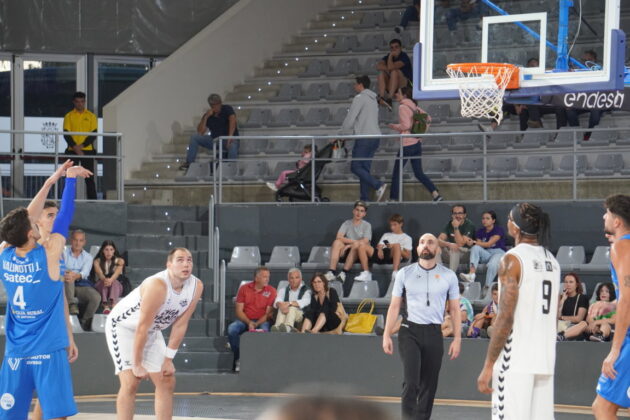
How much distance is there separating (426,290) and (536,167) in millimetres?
6864

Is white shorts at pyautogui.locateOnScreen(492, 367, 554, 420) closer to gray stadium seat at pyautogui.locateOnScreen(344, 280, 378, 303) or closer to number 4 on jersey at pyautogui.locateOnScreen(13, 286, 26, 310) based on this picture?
number 4 on jersey at pyautogui.locateOnScreen(13, 286, 26, 310)

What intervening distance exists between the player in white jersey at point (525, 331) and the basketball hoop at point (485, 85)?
329cm

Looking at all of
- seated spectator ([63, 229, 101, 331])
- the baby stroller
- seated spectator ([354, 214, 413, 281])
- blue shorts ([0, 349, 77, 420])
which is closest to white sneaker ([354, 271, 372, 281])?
seated spectator ([354, 214, 413, 281])

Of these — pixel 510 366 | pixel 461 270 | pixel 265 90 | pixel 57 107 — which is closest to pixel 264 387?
pixel 461 270

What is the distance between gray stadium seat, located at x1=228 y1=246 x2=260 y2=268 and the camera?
1361 cm

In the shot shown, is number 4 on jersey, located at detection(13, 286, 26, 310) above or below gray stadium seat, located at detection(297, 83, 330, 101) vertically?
below

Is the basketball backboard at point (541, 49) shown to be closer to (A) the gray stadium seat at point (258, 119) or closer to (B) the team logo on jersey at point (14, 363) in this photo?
(B) the team logo on jersey at point (14, 363)

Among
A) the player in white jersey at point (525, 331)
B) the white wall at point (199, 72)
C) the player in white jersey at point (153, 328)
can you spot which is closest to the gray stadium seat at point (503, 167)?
the white wall at point (199, 72)

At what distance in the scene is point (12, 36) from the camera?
→ 60.2 ft

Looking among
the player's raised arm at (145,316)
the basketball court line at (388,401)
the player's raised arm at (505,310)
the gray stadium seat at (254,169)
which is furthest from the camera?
the gray stadium seat at (254,169)

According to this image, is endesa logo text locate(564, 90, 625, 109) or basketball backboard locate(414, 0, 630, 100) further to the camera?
endesa logo text locate(564, 90, 625, 109)

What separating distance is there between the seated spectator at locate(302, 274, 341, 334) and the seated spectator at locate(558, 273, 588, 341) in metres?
2.53

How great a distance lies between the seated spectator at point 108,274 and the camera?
1239 cm

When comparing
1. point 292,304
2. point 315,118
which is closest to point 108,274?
point 292,304
